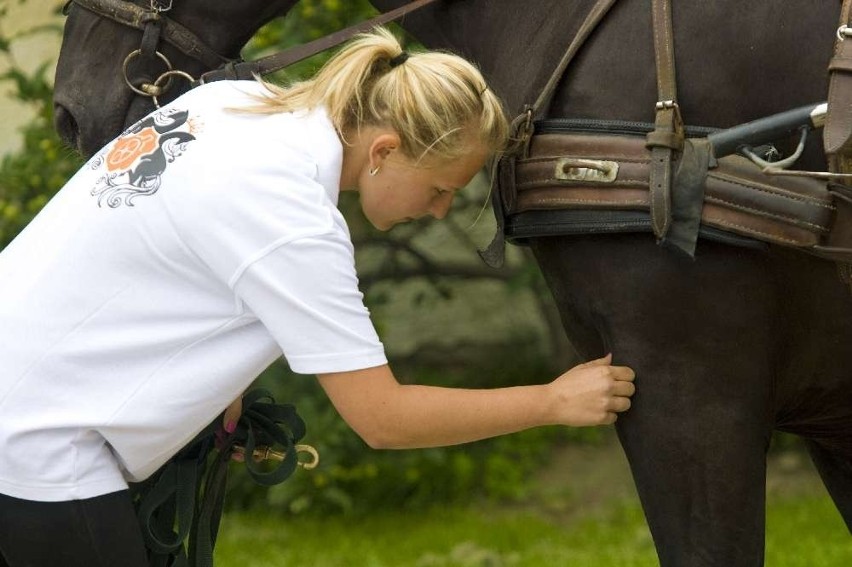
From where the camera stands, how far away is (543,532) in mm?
5004

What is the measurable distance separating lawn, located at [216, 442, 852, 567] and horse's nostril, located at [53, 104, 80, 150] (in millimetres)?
2396

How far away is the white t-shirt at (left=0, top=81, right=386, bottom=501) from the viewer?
75.6 inches

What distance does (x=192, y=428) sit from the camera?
2068 mm

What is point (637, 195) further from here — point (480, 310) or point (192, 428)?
point (480, 310)

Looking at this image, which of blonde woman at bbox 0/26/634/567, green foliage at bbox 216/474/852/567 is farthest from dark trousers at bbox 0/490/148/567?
Result: green foliage at bbox 216/474/852/567

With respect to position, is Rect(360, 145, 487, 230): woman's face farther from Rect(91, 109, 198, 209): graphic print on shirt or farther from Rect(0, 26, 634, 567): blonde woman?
Rect(91, 109, 198, 209): graphic print on shirt

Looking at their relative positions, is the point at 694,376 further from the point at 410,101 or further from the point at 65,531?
the point at 65,531

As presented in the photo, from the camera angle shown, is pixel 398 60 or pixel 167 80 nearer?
pixel 398 60

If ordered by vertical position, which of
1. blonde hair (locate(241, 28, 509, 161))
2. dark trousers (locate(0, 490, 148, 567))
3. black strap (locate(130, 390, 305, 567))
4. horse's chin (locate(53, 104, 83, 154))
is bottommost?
black strap (locate(130, 390, 305, 567))

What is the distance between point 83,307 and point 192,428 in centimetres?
25

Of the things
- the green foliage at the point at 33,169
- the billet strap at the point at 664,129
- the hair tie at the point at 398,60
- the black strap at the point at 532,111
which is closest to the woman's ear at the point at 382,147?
the hair tie at the point at 398,60

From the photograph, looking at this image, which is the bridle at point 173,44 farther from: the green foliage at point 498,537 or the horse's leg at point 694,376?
the green foliage at point 498,537

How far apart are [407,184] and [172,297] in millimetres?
402

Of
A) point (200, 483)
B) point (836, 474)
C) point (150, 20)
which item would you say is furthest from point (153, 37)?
point (836, 474)
